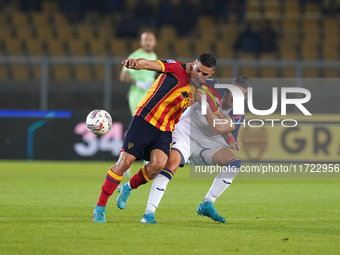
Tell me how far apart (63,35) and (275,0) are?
6713 millimetres

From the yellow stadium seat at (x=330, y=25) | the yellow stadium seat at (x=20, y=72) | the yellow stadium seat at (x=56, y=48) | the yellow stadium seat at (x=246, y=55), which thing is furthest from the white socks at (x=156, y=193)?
the yellow stadium seat at (x=330, y=25)

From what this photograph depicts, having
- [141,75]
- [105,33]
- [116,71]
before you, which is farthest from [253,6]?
[141,75]

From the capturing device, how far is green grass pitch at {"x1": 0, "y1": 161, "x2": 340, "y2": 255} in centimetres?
424

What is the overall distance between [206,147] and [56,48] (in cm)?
1020

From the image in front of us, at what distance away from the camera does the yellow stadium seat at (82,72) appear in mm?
13984

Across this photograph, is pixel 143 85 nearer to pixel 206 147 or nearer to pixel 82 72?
pixel 206 147

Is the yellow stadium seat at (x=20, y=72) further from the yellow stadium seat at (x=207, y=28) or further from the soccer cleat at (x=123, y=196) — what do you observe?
the soccer cleat at (x=123, y=196)

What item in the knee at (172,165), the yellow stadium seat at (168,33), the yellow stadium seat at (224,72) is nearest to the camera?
the knee at (172,165)

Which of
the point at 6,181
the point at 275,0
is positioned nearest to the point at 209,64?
the point at 6,181

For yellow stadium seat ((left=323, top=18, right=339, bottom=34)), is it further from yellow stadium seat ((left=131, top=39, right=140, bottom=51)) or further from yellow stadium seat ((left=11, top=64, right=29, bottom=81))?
yellow stadium seat ((left=11, top=64, right=29, bottom=81))

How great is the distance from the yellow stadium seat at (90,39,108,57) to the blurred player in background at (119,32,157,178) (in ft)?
19.7

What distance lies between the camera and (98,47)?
15.9 meters

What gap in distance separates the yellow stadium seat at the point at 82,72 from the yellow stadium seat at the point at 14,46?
2387mm

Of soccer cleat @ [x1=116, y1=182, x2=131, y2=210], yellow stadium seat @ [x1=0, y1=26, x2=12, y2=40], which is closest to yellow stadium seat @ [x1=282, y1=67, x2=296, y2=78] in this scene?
yellow stadium seat @ [x1=0, y1=26, x2=12, y2=40]
